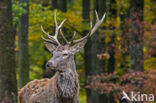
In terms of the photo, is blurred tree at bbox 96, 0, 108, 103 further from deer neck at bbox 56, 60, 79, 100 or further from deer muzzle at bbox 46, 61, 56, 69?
deer muzzle at bbox 46, 61, 56, 69

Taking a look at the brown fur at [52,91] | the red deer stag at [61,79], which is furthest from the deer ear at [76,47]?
the brown fur at [52,91]

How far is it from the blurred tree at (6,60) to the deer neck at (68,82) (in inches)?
53.8

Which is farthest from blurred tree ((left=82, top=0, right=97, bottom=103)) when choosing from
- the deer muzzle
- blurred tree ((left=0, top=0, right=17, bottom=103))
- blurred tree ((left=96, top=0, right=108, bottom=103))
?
blurred tree ((left=0, top=0, right=17, bottom=103))

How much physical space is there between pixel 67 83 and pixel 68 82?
0.04 m

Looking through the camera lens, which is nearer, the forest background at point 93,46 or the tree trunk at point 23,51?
the forest background at point 93,46

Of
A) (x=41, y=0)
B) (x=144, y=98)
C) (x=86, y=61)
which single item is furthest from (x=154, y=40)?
(x=41, y=0)

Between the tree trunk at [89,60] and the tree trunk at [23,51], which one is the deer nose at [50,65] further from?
the tree trunk at [89,60]

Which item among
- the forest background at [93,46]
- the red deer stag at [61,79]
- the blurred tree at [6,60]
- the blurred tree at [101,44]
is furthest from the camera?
the blurred tree at [101,44]

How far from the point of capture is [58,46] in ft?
32.0

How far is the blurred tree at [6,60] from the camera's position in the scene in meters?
8.32

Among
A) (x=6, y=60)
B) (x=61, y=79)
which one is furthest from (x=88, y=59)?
(x=6, y=60)

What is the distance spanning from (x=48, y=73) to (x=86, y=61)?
11.2 feet

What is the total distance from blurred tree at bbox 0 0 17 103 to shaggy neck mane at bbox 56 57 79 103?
1.37 metres

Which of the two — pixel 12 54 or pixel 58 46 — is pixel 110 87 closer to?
pixel 58 46
